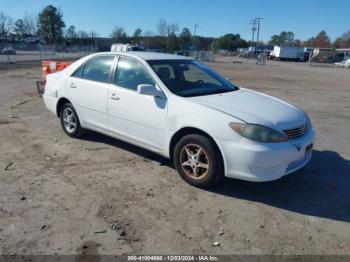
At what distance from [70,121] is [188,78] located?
2457 millimetres

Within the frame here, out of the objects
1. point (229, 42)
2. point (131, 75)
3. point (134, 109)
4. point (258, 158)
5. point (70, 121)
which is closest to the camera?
point (258, 158)

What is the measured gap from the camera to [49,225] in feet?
10.8

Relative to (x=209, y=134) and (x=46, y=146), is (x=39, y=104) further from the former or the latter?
(x=209, y=134)

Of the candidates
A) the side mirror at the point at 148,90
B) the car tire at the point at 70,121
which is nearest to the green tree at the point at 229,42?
the car tire at the point at 70,121

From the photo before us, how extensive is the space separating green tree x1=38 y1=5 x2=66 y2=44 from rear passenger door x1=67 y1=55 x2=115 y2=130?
102m

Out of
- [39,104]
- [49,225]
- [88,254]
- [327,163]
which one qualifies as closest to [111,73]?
[49,225]

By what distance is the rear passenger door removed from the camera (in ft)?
16.8

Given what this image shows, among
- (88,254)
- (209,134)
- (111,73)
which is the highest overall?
(111,73)

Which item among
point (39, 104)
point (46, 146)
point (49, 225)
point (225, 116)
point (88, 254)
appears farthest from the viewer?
point (39, 104)

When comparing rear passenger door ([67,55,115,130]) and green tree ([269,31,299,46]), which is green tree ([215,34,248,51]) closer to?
green tree ([269,31,299,46])

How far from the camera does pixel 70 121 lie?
6008 mm

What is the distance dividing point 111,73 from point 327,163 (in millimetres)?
3710

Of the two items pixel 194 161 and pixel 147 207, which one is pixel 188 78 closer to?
pixel 194 161

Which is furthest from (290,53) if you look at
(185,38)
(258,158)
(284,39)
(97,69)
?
(258,158)
